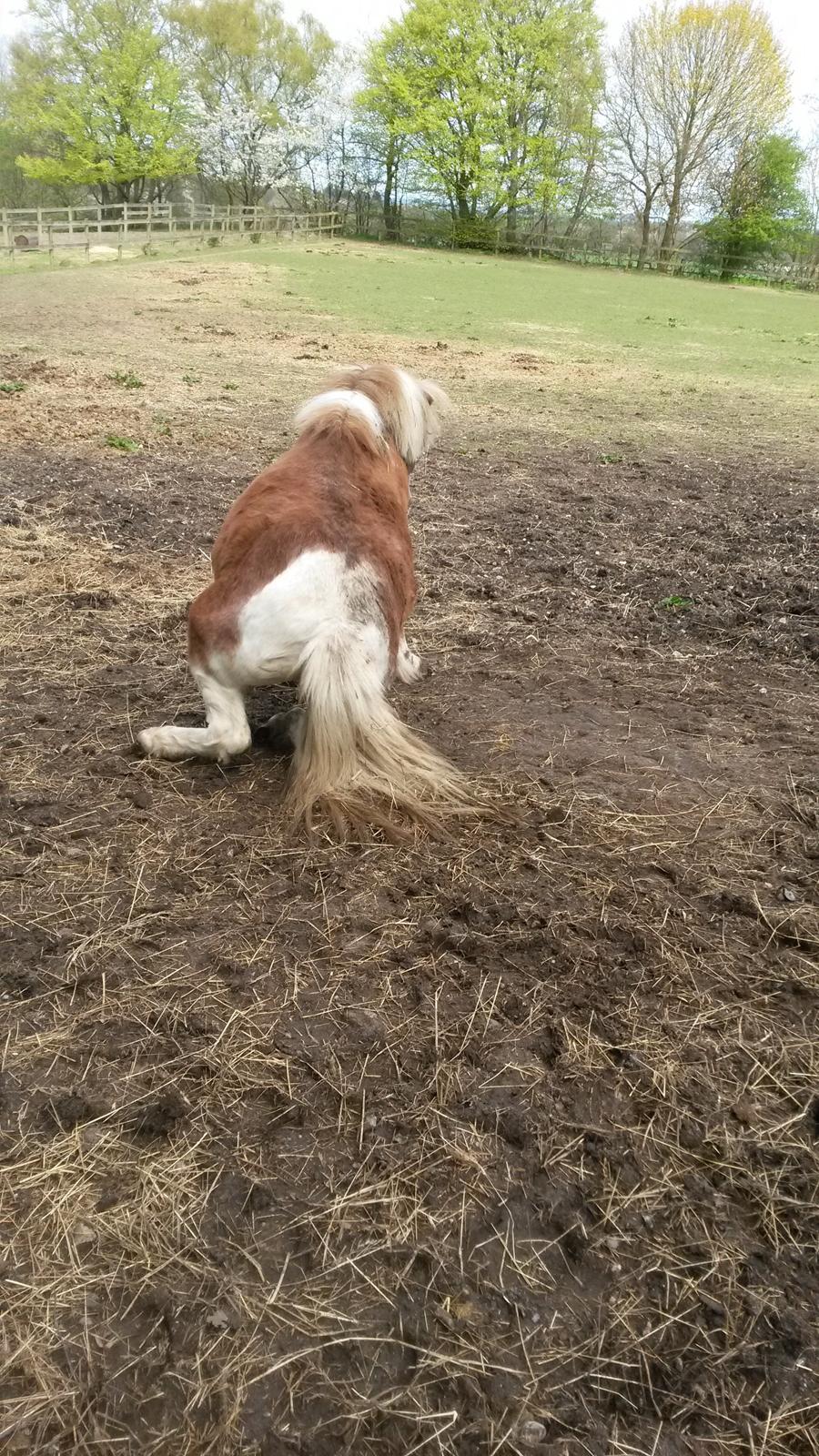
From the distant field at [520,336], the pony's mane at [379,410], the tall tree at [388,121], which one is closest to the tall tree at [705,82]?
the tall tree at [388,121]

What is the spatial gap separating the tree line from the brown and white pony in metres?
40.5

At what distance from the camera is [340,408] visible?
10.4 ft

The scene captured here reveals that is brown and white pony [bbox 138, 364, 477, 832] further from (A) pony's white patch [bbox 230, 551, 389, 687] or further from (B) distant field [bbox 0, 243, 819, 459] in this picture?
(B) distant field [bbox 0, 243, 819, 459]

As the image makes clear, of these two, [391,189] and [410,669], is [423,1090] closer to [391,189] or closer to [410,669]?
[410,669]

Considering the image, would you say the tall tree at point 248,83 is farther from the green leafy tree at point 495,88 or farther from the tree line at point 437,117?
the green leafy tree at point 495,88

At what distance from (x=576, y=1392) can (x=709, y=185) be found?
4852cm

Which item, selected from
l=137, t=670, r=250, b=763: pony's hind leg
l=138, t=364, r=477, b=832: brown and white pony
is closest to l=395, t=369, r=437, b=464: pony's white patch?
l=138, t=364, r=477, b=832: brown and white pony

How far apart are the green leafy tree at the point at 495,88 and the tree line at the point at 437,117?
3.8 inches

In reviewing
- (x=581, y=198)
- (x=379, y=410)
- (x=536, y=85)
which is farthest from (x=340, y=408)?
(x=536, y=85)

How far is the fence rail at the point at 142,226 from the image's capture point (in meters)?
24.3

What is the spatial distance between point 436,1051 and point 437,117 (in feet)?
158

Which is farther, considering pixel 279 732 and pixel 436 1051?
pixel 279 732

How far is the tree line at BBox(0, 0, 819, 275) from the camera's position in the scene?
36.5 m

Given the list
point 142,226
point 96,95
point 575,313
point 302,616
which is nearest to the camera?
point 302,616
